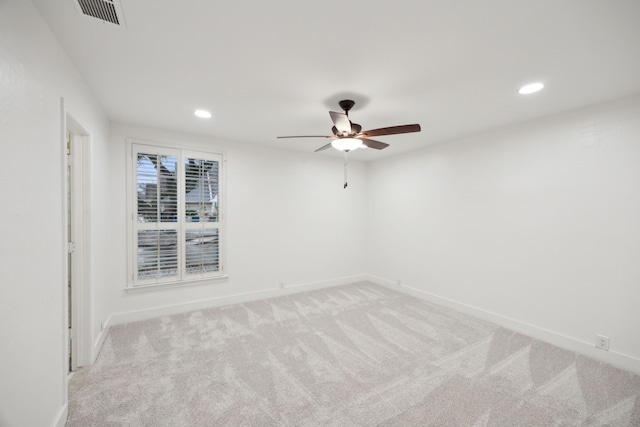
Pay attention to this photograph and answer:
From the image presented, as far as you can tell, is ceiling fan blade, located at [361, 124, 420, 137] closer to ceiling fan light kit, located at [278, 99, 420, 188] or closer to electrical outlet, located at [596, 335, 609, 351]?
ceiling fan light kit, located at [278, 99, 420, 188]

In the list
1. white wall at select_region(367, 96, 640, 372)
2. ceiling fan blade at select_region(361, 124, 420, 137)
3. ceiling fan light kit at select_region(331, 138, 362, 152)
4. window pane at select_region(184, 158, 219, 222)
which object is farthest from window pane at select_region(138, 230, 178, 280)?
white wall at select_region(367, 96, 640, 372)

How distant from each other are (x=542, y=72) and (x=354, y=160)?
3450 millimetres

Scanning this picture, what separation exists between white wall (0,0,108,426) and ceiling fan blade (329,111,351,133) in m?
1.79

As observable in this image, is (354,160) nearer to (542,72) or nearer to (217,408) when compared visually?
(542,72)

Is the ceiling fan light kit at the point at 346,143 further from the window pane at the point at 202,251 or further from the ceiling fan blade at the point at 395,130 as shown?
the window pane at the point at 202,251

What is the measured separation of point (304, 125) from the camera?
3.35 meters

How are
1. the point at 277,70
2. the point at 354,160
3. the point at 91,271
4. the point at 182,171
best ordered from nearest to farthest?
the point at 277,70, the point at 91,271, the point at 182,171, the point at 354,160

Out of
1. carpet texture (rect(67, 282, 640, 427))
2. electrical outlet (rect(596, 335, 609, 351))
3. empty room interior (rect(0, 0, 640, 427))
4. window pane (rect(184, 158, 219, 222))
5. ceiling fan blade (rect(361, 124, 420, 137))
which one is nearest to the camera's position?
empty room interior (rect(0, 0, 640, 427))

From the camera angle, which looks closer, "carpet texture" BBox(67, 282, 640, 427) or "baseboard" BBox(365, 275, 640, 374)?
"carpet texture" BBox(67, 282, 640, 427)

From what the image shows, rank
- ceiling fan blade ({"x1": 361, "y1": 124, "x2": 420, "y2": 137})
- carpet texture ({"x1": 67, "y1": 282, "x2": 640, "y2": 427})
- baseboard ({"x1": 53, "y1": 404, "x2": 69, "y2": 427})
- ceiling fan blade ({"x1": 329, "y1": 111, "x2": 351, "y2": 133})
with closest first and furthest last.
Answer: baseboard ({"x1": 53, "y1": 404, "x2": 69, "y2": 427}), carpet texture ({"x1": 67, "y1": 282, "x2": 640, "y2": 427}), ceiling fan blade ({"x1": 329, "y1": 111, "x2": 351, "y2": 133}), ceiling fan blade ({"x1": 361, "y1": 124, "x2": 420, "y2": 137})

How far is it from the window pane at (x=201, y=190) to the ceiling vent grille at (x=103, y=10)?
2336mm

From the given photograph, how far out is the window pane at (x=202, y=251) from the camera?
378cm

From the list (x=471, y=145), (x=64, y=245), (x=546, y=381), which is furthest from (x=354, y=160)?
(x=64, y=245)

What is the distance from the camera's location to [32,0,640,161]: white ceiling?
4.80 feet
